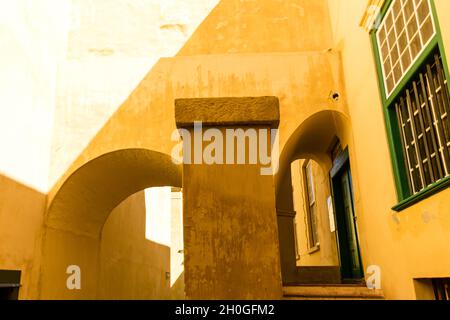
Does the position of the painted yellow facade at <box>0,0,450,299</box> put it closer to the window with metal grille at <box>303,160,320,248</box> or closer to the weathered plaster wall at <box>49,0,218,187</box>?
the weathered plaster wall at <box>49,0,218,187</box>

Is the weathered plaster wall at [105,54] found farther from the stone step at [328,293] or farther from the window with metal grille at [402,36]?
the stone step at [328,293]

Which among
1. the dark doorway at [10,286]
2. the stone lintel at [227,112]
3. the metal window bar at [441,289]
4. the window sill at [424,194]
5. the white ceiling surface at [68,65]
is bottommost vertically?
the metal window bar at [441,289]

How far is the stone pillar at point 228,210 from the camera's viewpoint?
3393mm

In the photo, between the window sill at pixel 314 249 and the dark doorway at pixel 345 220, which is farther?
the window sill at pixel 314 249

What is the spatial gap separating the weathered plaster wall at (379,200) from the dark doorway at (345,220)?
1.23 metres

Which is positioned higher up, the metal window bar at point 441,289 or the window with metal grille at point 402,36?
the window with metal grille at point 402,36

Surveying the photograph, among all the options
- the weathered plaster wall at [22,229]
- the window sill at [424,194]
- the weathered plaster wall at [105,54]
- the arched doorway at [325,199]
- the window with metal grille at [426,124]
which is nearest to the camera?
the window sill at [424,194]

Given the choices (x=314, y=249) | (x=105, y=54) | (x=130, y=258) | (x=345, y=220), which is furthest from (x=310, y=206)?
(x=105, y=54)

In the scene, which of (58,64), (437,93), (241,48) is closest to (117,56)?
(58,64)

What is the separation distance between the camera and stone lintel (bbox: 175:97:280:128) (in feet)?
12.1

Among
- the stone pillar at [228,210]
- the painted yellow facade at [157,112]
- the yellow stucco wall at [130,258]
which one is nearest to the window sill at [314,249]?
the painted yellow facade at [157,112]

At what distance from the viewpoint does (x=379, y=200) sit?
17.3 feet
